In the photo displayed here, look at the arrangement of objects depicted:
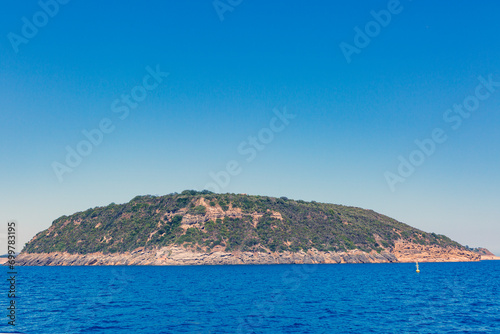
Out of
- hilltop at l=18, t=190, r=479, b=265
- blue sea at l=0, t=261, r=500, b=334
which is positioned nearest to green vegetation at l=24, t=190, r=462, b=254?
hilltop at l=18, t=190, r=479, b=265

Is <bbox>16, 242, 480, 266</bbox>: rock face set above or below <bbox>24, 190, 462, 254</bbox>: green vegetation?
below

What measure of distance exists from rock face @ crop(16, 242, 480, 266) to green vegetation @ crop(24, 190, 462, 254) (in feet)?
9.25

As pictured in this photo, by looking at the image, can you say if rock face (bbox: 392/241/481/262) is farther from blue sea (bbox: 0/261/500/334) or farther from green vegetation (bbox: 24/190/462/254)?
blue sea (bbox: 0/261/500/334)

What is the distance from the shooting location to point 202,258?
154 metres

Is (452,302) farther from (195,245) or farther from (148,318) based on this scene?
(195,245)

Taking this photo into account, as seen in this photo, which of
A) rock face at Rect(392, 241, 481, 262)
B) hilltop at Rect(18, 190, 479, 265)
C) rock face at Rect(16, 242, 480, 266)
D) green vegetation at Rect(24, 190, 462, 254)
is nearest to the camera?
rock face at Rect(16, 242, 480, 266)

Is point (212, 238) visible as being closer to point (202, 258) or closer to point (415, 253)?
point (202, 258)

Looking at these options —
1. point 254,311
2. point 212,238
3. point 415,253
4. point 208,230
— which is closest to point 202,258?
point 212,238

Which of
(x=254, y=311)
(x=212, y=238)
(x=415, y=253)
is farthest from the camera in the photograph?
(x=415, y=253)

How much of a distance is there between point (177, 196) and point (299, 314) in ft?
508

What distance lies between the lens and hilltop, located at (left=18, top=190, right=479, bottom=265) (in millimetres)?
158625

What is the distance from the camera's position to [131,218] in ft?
607

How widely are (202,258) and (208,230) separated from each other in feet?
50.9

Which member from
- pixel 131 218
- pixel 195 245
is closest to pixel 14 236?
pixel 195 245
